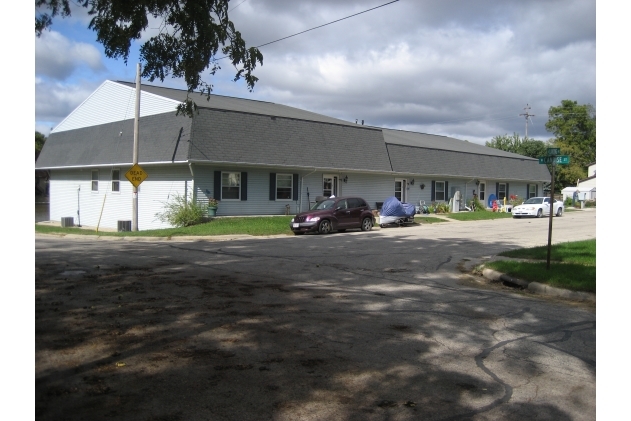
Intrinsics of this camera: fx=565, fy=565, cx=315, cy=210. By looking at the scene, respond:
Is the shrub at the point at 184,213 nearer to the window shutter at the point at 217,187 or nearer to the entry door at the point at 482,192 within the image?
the window shutter at the point at 217,187

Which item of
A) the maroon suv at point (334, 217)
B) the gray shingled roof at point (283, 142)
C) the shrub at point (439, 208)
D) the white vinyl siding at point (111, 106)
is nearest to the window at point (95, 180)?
the white vinyl siding at point (111, 106)

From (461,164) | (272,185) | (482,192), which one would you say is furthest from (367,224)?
(482,192)

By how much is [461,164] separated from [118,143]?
81.2 feet

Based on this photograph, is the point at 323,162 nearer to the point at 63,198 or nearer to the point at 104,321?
the point at 63,198

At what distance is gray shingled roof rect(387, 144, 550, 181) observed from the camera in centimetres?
3794

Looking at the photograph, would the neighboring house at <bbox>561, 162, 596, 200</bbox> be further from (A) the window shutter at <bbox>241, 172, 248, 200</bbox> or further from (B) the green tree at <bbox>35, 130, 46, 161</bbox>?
(B) the green tree at <bbox>35, 130, 46, 161</bbox>

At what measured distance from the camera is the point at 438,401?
5.34 metres

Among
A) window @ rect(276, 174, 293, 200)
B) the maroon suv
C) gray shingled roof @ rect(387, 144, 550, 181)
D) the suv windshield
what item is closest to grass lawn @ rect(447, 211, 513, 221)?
gray shingled roof @ rect(387, 144, 550, 181)

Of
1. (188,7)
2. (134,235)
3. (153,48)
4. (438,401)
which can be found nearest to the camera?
(438,401)

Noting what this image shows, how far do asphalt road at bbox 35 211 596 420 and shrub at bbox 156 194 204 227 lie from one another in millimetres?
13399

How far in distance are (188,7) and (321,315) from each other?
6053 mm

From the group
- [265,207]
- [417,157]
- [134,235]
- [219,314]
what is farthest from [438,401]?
[417,157]

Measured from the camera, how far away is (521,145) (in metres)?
73.6

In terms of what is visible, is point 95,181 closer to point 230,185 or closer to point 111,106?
point 111,106
